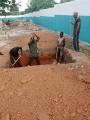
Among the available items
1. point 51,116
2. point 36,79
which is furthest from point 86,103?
point 36,79

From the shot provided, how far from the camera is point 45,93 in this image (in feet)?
24.1

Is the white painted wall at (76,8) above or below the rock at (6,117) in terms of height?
above

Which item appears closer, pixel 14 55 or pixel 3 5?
pixel 14 55

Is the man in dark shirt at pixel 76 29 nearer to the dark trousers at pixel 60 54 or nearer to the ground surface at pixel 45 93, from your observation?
the dark trousers at pixel 60 54

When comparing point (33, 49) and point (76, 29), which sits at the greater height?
point (76, 29)

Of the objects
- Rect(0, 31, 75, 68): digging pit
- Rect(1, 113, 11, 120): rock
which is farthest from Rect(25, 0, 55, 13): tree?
Rect(1, 113, 11, 120): rock

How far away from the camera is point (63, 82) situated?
781 centimetres

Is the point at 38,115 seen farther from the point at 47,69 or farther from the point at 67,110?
the point at 47,69

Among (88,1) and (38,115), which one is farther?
(88,1)

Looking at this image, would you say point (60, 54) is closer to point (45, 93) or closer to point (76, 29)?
point (76, 29)

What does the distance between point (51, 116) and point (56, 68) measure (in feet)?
7.86

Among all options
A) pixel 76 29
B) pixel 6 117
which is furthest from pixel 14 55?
pixel 6 117

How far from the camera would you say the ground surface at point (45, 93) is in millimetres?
6684

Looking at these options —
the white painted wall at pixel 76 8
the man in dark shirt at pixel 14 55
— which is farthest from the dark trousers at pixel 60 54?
the white painted wall at pixel 76 8
